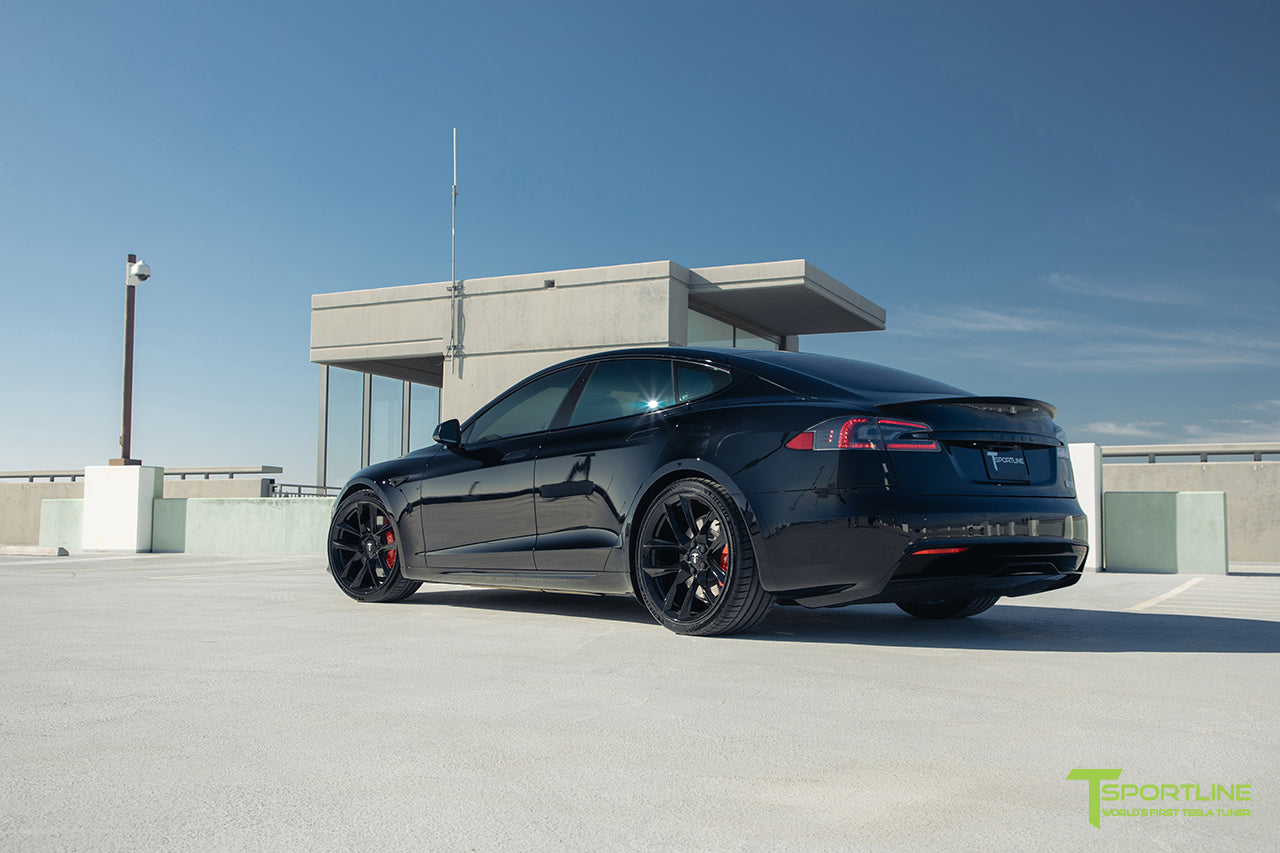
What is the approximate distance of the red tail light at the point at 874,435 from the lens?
4.67m

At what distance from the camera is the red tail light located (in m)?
4.67

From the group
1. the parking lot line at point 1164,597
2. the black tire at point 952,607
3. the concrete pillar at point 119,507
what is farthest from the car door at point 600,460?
the concrete pillar at point 119,507

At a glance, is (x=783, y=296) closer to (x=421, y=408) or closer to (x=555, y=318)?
(x=555, y=318)

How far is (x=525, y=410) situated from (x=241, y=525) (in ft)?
34.7

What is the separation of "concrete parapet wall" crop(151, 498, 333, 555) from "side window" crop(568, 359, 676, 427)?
31.6 ft

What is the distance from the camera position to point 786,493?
15.7 ft

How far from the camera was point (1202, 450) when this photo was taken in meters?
20.8

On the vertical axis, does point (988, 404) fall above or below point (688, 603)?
above

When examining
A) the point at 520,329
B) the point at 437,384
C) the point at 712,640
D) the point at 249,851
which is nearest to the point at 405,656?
the point at 712,640

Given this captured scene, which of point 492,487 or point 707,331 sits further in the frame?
point 707,331

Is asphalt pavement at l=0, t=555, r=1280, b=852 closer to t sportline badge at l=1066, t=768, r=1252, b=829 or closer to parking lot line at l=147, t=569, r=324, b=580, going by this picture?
t sportline badge at l=1066, t=768, r=1252, b=829

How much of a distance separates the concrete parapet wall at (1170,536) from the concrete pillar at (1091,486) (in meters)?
0.28

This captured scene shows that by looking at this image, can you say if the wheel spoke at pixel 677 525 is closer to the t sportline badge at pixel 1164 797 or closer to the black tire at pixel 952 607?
the black tire at pixel 952 607

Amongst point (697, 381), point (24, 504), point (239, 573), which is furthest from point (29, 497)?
point (697, 381)
